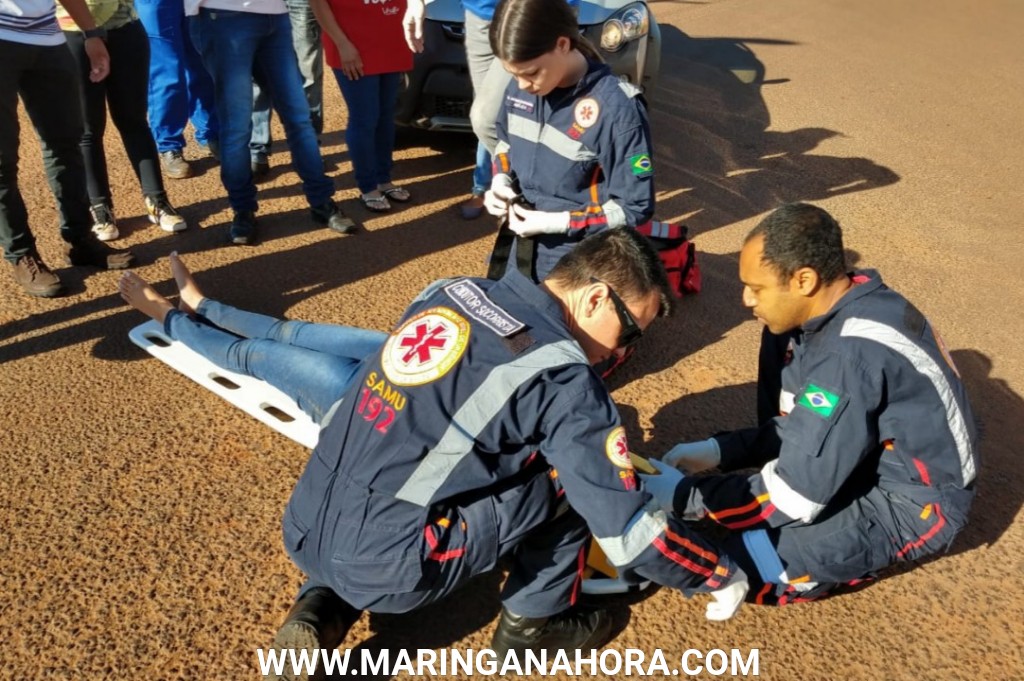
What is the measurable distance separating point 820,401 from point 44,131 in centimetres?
350

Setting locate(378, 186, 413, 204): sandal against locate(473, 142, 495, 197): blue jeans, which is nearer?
locate(473, 142, 495, 197): blue jeans

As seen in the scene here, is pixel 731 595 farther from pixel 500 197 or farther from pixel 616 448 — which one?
pixel 500 197

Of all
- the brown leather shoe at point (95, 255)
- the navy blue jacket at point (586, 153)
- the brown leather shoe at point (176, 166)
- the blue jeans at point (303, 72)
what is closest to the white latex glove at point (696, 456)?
the navy blue jacket at point (586, 153)

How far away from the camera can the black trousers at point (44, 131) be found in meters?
3.69

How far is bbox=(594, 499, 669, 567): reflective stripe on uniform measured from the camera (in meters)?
2.21

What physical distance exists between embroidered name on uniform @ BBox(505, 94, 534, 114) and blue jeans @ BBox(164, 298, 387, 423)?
1.18 metres

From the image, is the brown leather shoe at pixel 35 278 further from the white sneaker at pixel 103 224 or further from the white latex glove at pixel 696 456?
the white latex glove at pixel 696 456

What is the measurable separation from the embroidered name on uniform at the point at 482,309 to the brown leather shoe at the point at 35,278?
260 centimetres

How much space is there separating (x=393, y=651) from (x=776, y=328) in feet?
5.15

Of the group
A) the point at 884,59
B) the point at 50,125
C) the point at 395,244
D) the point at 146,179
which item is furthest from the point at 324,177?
the point at 884,59

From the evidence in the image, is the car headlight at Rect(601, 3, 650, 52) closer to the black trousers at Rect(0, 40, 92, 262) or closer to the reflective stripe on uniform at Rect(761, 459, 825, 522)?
the black trousers at Rect(0, 40, 92, 262)

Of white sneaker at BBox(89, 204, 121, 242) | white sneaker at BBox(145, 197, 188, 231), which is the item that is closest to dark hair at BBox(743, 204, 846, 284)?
white sneaker at BBox(145, 197, 188, 231)

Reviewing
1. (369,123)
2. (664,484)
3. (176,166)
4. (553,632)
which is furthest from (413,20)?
(553,632)

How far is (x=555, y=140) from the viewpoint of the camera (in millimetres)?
3703
